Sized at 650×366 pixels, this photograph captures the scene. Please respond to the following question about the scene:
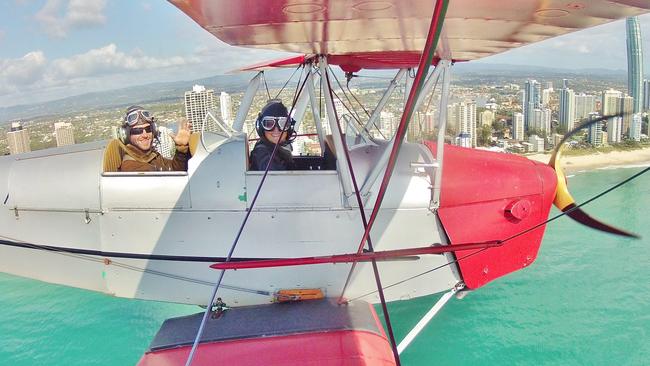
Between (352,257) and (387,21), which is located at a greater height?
(387,21)

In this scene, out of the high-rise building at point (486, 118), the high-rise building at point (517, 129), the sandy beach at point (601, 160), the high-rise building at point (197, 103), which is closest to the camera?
the high-rise building at point (197, 103)

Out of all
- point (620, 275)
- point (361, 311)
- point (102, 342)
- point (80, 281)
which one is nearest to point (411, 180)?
point (361, 311)

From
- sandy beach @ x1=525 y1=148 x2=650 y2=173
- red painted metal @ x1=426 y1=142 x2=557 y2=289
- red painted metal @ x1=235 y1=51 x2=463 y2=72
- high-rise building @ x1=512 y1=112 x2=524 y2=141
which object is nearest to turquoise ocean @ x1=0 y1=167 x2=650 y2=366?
red painted metal @ x1=426 y1=142 x2=557 y2=289

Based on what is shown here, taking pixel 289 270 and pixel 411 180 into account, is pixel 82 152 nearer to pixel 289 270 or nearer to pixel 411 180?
pixel 289 270

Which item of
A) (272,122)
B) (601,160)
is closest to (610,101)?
(272,122)

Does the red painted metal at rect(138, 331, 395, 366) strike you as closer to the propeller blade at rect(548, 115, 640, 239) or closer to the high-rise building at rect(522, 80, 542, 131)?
the propeller blade at rect(548, 115, 640, 239)

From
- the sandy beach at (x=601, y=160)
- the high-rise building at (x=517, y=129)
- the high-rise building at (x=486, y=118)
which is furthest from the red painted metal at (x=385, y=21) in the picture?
the sandy beach at (x=601, y=160)

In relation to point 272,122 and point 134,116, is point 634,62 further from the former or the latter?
point 134,116

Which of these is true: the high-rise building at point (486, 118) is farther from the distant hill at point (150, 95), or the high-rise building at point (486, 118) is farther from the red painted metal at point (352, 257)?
the red painted metal at point (352, 257)
